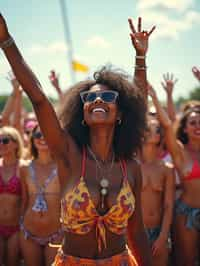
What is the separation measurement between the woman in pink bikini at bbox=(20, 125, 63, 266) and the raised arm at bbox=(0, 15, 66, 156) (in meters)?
1.98

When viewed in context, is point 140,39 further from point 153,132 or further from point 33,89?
point 153,132

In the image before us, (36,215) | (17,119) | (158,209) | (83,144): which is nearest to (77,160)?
(83,144)

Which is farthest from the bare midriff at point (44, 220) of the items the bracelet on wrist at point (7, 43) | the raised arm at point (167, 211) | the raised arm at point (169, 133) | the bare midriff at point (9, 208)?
the bracelet on wrist at point (7, 43)

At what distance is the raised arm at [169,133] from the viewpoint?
15.1 ft

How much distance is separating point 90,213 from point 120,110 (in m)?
0.80

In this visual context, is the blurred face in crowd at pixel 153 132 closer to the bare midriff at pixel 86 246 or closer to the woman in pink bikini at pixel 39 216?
the woman in pink bikini at pixel 39 216

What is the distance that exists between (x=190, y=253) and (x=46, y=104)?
287 cm

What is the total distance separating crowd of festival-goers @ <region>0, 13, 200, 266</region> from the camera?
8.46 feet

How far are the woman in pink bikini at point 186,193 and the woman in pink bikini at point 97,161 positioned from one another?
1.60m

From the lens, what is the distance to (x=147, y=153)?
480 cm

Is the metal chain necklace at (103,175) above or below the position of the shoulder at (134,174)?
above

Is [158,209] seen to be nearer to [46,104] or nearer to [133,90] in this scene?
[133,90]

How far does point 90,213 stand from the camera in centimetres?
255

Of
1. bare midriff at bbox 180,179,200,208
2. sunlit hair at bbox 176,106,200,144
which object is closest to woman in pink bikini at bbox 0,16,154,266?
bare midriff at bbox 180,179,200,208
